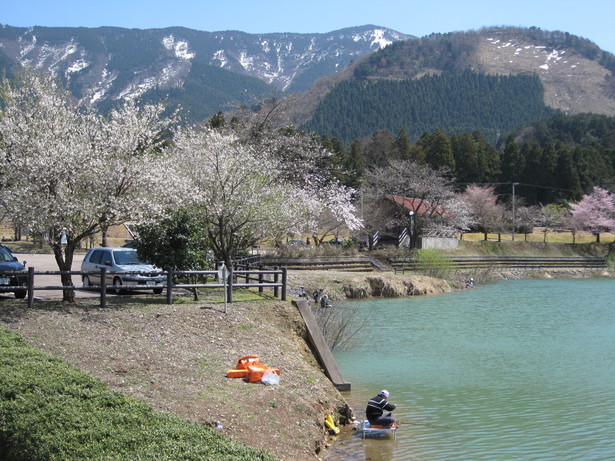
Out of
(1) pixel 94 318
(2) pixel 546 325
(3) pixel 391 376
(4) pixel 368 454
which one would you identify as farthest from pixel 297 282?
(4) pixel 368 454

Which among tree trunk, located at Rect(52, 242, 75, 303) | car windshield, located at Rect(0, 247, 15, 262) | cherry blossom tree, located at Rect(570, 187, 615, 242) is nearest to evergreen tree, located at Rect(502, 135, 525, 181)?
cherry blossom tree, located at Rect(570, 187, 615, 242)

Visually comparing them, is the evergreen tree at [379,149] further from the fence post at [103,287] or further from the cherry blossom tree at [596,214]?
the fence post at [103,287]

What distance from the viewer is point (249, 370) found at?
1199cm

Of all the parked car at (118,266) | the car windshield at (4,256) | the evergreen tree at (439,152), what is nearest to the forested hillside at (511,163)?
the evergreen tree at (439,152)

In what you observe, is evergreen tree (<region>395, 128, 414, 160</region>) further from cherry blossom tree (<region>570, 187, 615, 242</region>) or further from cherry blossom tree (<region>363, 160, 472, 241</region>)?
cherry blossom tree (<region>570, 187, 615, 242</region>)

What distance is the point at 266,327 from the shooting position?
15727 mm

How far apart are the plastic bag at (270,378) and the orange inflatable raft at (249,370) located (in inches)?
2.3

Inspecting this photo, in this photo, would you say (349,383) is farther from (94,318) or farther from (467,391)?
(94,318)

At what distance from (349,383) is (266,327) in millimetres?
2364

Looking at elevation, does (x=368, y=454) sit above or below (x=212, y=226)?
below

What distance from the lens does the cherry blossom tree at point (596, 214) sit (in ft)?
223

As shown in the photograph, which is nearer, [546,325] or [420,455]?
[420,455]

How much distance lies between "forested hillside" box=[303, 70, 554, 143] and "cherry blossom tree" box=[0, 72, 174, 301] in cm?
14326

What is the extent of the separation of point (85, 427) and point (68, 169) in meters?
9.28
